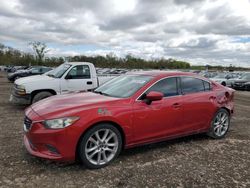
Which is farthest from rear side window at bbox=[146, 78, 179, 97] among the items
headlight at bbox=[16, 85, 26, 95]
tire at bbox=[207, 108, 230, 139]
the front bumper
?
headlight at bbox=[16, 85, 26, 95]

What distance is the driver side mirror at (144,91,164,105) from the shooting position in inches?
Answer: 176

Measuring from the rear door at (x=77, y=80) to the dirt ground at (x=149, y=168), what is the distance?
3.49 metres

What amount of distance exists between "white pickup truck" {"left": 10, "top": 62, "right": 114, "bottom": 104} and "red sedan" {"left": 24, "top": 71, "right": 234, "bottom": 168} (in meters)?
3.70

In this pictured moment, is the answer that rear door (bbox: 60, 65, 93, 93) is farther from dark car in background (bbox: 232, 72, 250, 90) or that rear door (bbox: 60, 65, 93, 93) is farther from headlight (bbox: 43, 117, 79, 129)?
dark car in background (bbox: 232, 72, 250, 90)

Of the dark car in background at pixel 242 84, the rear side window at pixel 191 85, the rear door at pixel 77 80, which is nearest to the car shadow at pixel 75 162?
the rear side window at pixel 191 85

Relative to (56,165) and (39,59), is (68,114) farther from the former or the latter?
(39,59)

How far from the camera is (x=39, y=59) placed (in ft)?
215

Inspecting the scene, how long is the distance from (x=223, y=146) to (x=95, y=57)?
67.5 m

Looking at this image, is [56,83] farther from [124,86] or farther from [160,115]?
[160,115]

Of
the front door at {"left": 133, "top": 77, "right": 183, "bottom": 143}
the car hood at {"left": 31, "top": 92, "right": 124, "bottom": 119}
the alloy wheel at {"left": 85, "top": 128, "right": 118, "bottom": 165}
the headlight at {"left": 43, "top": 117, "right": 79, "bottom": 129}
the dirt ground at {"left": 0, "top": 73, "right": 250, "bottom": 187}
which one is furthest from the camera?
the front door at {"left": 133, "top": 77, "right": 183, "bottom": 143}

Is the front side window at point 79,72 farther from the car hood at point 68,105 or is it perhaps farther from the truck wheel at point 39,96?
the car hood at point 68,105

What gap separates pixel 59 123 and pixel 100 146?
77 centimetres

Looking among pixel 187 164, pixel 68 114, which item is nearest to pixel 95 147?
pixel 68 114

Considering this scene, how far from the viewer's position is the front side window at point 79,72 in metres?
9.05
